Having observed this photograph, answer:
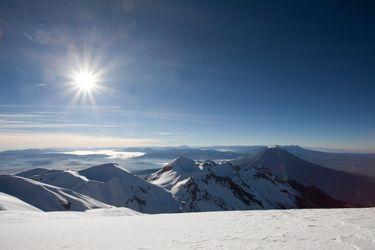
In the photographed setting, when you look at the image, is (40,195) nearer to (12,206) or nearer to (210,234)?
(12,206)

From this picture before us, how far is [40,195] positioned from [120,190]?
266 ft

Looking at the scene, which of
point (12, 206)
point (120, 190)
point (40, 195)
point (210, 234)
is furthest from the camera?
point (120, 190)

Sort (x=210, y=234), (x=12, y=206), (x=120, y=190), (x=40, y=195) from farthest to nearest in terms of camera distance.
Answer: (x=120, y=190)
(x=40, y=195)
(x=12, y=206)
(x=210, y=234)

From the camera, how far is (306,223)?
12305mm

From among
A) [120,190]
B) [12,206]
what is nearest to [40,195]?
[12,206]

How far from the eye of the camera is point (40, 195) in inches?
2815

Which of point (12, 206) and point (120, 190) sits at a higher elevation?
point (12, 206)

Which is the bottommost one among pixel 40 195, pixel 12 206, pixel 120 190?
pixel 120 190

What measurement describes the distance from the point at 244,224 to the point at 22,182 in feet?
280

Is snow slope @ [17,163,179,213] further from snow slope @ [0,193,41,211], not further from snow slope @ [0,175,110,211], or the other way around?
snow slope @ [0,193,41,211]

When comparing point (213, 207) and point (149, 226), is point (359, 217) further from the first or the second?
point (213, 207)

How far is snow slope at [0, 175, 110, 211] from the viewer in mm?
68637

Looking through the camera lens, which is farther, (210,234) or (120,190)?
(120,190)

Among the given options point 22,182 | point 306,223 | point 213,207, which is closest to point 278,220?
point 306,223
